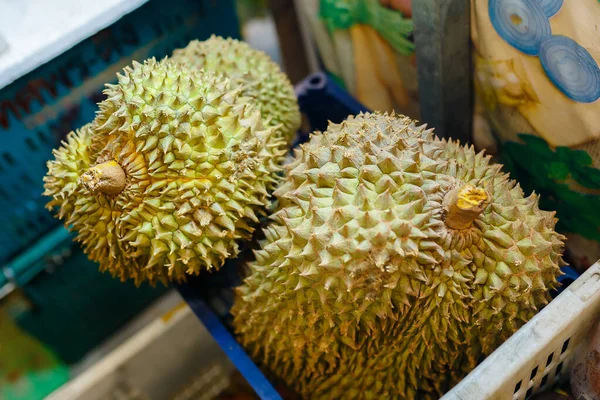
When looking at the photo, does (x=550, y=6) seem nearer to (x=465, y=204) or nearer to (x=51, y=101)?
(x=465, y=204)

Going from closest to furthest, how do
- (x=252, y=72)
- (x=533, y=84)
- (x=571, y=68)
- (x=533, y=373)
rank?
(x=533, y=373)
(x=571, y=68)
(x=533, y=84)
(x=252, y=72)

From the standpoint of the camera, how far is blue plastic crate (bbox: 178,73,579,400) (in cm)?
174

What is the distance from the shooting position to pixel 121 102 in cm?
157

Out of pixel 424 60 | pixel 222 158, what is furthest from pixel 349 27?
pixel 222 158

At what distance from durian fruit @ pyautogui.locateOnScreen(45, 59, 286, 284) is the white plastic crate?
0.77 m

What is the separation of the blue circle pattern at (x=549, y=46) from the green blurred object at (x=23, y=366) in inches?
86.6

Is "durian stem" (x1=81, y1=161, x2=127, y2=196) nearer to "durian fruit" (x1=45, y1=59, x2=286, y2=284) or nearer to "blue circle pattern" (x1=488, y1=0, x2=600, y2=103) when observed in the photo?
"durian fruit" (x1=45, y1=59, x2=286, y2=284)

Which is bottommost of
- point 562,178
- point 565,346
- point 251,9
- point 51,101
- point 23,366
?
point 23,366

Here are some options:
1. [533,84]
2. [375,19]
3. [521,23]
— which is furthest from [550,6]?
[375,19]

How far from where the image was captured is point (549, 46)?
153cm

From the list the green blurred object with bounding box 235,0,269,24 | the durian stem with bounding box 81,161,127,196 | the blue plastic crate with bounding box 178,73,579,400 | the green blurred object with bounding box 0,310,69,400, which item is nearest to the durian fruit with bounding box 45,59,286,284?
the durian stem with bounding box 81,161,127,196

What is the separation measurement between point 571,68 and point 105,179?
132 cm

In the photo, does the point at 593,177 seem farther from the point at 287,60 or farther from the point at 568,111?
the point at 287,60

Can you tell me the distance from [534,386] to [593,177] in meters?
0.67
